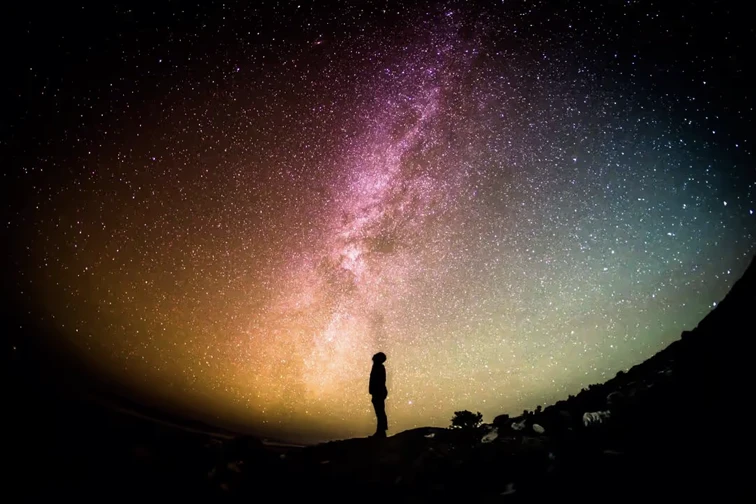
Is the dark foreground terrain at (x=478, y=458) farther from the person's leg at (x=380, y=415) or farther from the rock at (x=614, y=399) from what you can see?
the person's leg at (x=380, y=415)

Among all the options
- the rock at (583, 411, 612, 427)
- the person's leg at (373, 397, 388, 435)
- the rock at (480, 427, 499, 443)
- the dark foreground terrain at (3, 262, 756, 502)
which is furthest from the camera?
the person's leg at (373, 397, 388, 435)

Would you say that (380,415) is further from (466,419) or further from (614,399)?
(614,399)

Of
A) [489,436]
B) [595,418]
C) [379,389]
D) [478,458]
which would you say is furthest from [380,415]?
[595,418]

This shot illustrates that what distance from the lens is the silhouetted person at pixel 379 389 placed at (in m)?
6.62

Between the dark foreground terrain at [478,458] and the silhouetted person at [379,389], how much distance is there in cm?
41

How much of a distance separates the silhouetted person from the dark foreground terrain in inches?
16.2

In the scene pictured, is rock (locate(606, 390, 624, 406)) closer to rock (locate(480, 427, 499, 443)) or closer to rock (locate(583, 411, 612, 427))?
rock (locate(583, 411, 612, 427))

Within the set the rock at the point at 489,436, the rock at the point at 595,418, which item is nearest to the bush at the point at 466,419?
the rock at the point at 489,436

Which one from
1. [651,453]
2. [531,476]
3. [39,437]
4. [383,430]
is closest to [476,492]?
[531,476]

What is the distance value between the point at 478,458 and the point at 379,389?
99.9 inches

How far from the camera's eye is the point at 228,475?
4836 mm

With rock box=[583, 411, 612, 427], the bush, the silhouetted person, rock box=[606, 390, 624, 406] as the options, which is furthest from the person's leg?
rock box=[606, 390, 624, 406]

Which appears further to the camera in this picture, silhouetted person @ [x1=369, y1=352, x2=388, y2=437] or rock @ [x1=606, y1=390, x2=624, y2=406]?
silhouetted person @ [x1=369, y1=352, x2=388, y2=437]

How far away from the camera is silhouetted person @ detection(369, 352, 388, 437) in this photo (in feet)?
21.7
